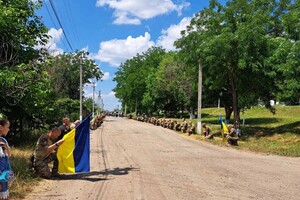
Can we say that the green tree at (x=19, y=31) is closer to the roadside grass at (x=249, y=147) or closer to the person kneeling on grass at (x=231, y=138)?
the roadside grass at (x=249, y=147)

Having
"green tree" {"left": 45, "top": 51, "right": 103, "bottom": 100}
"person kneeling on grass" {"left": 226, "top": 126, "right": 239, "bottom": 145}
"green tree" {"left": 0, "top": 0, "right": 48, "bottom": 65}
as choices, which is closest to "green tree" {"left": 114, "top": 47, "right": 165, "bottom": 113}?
"green tree" {"left": 45, "top": 51, "right": 103, "bottom": 100}

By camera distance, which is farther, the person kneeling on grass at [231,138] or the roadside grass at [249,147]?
the person kneeling on grass at [231,138]

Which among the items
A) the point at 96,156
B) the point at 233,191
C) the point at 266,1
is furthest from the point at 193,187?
the point at 266,1

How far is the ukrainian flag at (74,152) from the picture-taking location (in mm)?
10344

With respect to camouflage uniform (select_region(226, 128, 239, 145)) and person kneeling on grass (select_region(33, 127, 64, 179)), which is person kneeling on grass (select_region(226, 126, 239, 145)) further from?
person kneeling on grass (select_region(33, 127, 64, 179))

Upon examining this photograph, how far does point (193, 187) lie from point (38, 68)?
8.93 meters

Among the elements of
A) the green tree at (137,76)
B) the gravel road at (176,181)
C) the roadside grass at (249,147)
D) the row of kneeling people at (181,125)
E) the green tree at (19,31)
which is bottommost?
the gravel road at (176,181)

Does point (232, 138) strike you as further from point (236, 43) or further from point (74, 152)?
point (74, 152)

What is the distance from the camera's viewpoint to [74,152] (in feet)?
34.6

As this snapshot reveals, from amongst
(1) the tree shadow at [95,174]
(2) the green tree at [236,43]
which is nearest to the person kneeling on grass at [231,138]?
(2) the green tree at [236,43]

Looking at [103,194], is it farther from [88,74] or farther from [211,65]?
[88,74]

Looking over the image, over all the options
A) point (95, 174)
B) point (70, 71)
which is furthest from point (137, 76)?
point (95, 174)

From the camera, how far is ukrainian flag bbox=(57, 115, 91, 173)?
407 inches

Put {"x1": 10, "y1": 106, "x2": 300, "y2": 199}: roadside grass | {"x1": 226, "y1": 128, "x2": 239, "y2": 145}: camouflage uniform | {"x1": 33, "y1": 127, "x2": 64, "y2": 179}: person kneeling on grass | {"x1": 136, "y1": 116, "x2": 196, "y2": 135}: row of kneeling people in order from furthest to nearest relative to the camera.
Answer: {"x1": 136, "y1": 116, "x2": 196, "y2": 135}: row of kneeling people, {"x1": 226, "y1": 128, "x2": 239, "y2": 145}: camouflage uniform, {"x1": 33, "y1": 127, "x2": 64, "y2": 179}: person kneeling on grass, {"x1": 10, "y1": 106, "x2": 300, "y2": 199}: roadside grass
